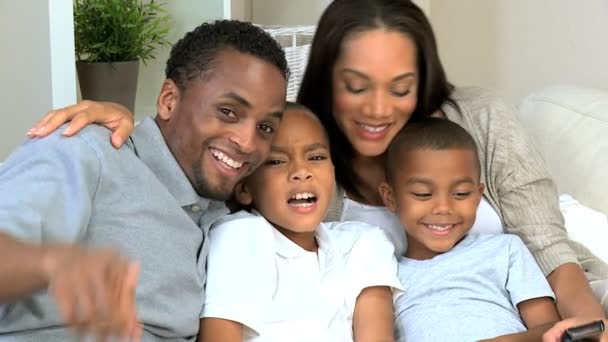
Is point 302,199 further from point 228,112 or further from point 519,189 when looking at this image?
point 519,189

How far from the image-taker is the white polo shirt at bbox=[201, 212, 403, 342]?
1.29 meters

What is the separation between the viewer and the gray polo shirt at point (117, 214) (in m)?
1.01

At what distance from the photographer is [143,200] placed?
1172mm

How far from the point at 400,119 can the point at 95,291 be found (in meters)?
0.97

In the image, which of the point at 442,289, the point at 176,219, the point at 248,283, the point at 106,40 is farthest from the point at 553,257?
the point at 106,40

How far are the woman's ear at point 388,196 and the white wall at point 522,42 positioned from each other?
1390 millimetres

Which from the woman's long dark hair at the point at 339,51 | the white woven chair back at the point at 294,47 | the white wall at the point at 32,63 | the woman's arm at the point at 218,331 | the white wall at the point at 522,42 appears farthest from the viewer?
the white wall at the point at 522,42

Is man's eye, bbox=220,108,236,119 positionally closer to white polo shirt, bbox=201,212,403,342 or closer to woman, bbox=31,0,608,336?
white polo shirt, bbox=201,212,403,342

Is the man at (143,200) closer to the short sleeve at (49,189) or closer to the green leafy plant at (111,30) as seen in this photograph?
the short sleeve at (49,189)

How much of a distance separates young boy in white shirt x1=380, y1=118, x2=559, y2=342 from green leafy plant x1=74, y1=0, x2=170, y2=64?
0.96m

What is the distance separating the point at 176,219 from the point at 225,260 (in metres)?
0.12

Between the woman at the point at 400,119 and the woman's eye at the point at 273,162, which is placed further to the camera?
the woman at the point at 400,119

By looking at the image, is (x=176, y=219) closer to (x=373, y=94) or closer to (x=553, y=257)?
(x=373, y=94)

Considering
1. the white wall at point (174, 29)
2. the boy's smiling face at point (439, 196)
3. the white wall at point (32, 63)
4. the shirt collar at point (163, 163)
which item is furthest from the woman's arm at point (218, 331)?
the white wall at point (174, 29)
